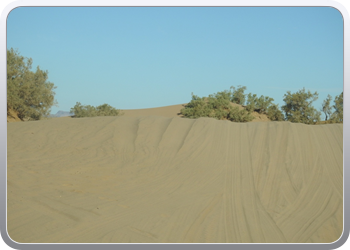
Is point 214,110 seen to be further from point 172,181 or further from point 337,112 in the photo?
point 172,181

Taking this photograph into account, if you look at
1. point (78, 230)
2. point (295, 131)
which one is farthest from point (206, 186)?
point (295, 131)

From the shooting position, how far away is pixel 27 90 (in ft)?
60.9

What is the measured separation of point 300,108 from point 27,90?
16.3m

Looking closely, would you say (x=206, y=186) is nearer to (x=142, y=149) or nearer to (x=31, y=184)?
(x=142, y=149)

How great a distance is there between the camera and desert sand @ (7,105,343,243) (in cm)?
539

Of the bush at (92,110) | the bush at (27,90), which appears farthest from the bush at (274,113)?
the bush at (27,90)

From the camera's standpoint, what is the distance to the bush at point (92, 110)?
24609mm

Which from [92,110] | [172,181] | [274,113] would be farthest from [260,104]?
[172,181]

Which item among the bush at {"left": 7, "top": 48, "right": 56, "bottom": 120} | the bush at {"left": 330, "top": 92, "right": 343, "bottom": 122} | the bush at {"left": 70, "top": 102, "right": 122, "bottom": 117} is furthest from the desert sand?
the bush at {"left": 70, "top": 102, "right": 122, "bottom": 117}

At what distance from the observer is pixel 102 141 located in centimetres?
962

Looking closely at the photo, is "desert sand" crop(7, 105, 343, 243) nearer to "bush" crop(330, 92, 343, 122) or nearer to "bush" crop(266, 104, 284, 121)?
"bush" crop(330, 92, 343, 122)

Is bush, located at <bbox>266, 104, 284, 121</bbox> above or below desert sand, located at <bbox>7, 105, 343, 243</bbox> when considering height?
above

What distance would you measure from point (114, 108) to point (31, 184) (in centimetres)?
1863

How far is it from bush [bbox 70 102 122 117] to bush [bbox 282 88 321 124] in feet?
39.2
